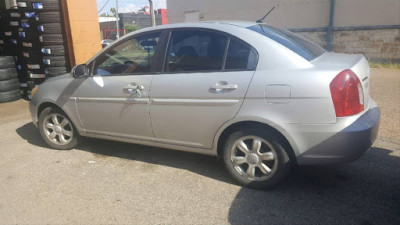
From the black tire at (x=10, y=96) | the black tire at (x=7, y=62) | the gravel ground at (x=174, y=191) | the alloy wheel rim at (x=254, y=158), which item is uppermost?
the black tire at (x=7, y=62)

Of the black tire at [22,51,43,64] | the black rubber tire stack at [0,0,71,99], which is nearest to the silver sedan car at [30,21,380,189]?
the black rubber tire stack at [0,0,71,99]

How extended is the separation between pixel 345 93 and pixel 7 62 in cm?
738

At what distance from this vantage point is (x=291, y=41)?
3.50m

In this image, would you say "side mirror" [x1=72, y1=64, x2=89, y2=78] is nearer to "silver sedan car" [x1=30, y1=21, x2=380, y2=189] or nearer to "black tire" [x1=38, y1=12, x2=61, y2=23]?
"silver sedan car" [x1=30, y1=21, x2=380, y2=189]

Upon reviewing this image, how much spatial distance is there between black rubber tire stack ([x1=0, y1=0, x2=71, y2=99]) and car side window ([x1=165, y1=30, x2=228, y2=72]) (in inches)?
176

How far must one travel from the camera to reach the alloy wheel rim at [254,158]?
323 cm

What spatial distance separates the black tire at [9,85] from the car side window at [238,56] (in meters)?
6.33

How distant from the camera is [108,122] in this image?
4.16m

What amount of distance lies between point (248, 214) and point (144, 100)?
170 centimetres

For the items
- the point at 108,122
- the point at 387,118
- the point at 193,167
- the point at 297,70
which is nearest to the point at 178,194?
the point at 193,167

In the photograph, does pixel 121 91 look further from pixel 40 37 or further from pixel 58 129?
pixel 40 37

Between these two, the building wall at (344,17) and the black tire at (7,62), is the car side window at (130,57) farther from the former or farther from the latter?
the building wall at (344,17)

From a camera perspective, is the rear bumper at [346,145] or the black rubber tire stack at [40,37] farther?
the black rubber tire stack at [40,37]

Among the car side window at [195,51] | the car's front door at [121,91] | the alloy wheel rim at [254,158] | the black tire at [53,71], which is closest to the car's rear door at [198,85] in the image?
the car side window at [195,51]
